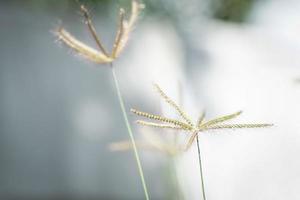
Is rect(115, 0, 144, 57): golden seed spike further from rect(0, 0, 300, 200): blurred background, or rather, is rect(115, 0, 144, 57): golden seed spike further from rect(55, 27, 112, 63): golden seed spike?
rect(0, 0, 300, 200): blurred background

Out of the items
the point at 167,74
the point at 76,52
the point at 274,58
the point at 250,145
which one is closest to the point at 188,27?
the point at 167,74

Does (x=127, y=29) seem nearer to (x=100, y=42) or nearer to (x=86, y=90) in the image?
(x=100, y=42)

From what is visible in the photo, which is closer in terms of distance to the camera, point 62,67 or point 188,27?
point 62,67

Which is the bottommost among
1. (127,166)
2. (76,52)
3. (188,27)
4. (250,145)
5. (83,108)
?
(76,52)

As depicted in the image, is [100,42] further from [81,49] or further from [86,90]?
[86,90]

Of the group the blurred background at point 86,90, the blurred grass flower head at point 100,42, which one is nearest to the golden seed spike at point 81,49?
the blurred grass flower head at point 100,42

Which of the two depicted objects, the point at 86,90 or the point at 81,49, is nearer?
the point at 81,49

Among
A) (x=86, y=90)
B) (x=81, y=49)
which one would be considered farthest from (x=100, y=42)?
(x=86, y=90)

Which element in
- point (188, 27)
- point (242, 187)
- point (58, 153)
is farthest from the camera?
point (188, 27)

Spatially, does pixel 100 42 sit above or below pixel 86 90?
below

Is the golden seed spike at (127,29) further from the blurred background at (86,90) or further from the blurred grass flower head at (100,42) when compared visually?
the blurred background at (86,90)

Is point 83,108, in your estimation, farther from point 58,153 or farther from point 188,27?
point 188,27
